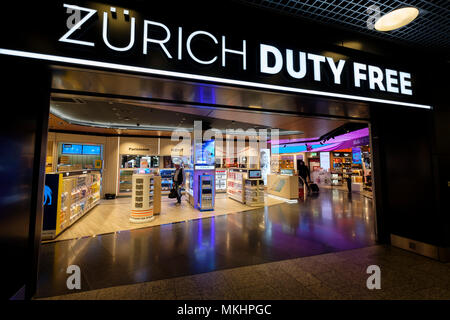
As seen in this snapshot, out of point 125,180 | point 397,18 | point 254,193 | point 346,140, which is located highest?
point 397,18

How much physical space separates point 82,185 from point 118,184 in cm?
408

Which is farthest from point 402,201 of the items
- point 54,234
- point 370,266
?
point 54,234

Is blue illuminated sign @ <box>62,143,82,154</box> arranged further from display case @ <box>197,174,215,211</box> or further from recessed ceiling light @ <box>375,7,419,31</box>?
recessed ceiling light @ <box>375,7,419,31</box>

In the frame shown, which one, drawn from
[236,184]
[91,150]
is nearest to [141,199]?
[236,184]

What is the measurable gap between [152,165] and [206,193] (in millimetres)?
4896

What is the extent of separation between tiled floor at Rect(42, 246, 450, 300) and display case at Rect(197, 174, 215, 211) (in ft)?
13.2

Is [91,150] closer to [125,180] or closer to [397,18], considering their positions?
[125,180]

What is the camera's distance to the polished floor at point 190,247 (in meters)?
2.61

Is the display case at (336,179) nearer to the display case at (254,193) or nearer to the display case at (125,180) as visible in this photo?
the display case at (254,193)

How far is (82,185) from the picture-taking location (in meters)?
5.70

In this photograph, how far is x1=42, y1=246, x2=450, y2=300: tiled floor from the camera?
2105mm

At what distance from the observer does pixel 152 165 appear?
10.2 meters

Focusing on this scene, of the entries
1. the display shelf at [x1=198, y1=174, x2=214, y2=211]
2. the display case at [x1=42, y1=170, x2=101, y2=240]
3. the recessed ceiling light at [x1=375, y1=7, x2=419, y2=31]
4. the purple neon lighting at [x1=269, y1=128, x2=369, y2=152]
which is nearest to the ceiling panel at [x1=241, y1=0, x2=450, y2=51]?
the recessed ceiling light at [x1=375, y1=7, x2=419, y2=31]

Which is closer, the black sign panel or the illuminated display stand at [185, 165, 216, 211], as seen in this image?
the black sign panel
